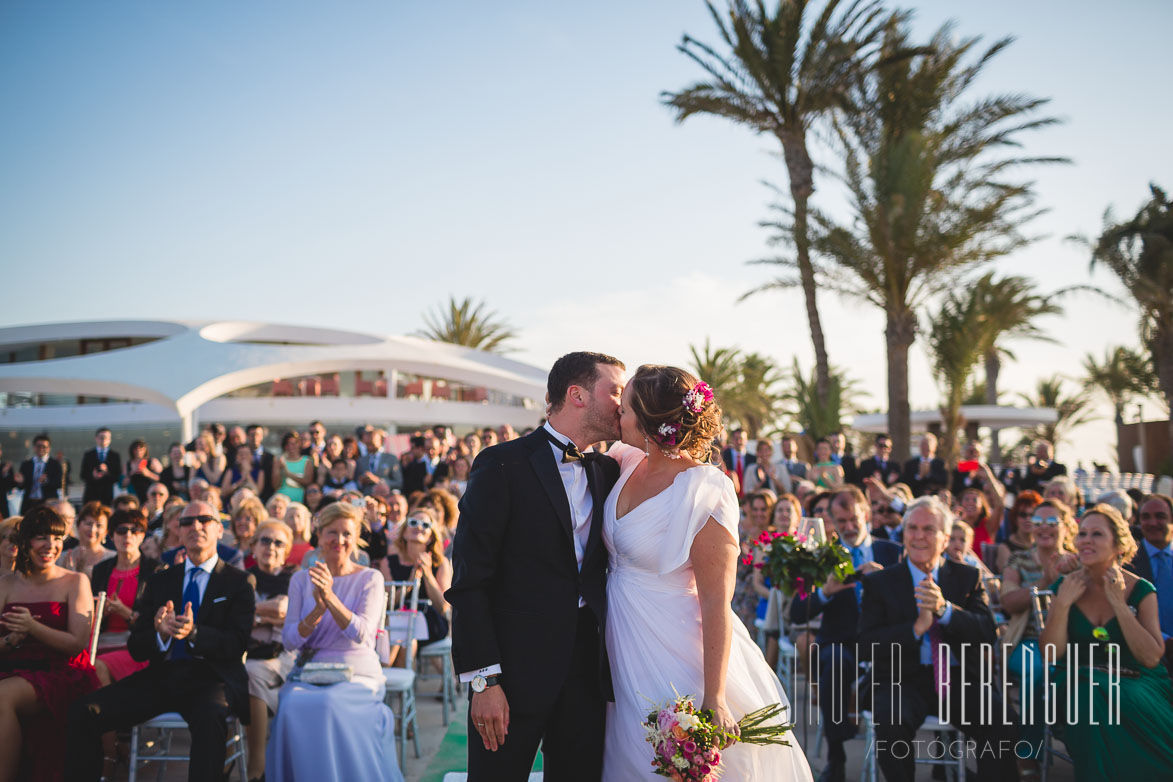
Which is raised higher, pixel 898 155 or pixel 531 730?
pixel 898 155

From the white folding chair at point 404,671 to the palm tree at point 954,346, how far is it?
47.7ft

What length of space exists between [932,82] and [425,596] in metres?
13.7

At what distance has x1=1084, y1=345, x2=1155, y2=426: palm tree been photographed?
26562 millimetres

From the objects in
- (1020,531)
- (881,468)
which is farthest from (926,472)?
(1020,531)

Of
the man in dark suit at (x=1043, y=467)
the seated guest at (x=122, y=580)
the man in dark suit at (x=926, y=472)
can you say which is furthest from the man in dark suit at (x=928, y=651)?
the man in dark suit at (x=1043, y=467)

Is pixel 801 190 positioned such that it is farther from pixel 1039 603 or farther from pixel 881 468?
pixel 1039 603

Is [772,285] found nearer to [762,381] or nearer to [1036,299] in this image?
[1036,299]

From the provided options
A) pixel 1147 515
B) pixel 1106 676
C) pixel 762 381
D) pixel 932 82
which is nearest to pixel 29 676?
pixel 1106 676

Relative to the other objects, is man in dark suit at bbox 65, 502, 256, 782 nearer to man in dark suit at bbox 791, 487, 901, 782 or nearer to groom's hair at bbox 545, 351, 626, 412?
groom's hair at bbox 545, 351, 626, 412

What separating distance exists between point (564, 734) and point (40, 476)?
36.4ft

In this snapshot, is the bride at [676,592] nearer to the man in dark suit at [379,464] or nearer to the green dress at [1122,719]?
the green dress at [1122,719]

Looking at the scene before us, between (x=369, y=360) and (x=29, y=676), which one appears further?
(x=369, y=360)

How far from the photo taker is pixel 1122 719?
4.27 m

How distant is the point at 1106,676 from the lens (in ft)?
14.4
